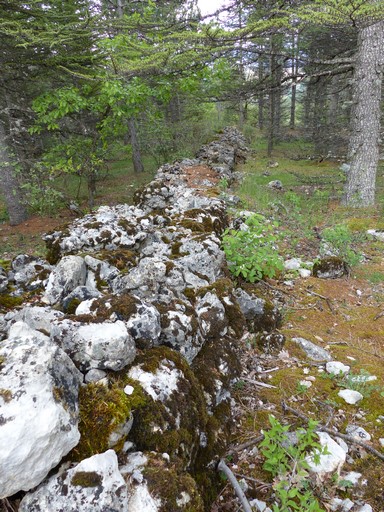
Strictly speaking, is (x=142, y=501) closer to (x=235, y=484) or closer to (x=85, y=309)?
(x=235, y=484)

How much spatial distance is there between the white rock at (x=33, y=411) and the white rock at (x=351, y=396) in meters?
2.51

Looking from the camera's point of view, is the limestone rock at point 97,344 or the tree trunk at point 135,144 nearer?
the limestone rock at point 97,344

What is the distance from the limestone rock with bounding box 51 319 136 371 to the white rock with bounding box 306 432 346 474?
1561 millimetres

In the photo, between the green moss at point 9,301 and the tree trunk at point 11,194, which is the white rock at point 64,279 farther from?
the tree trunk at point 11,194

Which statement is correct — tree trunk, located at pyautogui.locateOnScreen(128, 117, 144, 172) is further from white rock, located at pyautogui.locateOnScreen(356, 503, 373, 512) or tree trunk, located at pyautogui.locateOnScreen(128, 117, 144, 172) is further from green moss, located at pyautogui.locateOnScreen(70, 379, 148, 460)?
white rock, located at pyautogui.locateOnScreen(356, 503, 373, 512)

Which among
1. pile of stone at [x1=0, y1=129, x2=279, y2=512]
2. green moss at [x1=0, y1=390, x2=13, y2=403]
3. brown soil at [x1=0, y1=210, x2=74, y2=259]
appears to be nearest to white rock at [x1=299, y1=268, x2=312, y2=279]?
pile of stone at [x1=0, y1=129, x2=279, y2=512]

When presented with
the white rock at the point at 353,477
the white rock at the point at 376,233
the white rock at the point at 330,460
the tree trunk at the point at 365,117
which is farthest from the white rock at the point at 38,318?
the tree trunk at the point at 365,117

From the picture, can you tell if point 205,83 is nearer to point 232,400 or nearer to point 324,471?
point 232,400

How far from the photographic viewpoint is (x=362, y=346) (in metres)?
3.87

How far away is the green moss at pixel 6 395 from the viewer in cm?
144

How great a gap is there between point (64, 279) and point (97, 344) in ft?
4.53

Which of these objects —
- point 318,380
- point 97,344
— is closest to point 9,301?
point 97,344

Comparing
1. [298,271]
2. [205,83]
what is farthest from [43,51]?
[298,271]

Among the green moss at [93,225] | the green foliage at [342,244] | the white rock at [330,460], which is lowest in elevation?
the white rock at [330,460]
